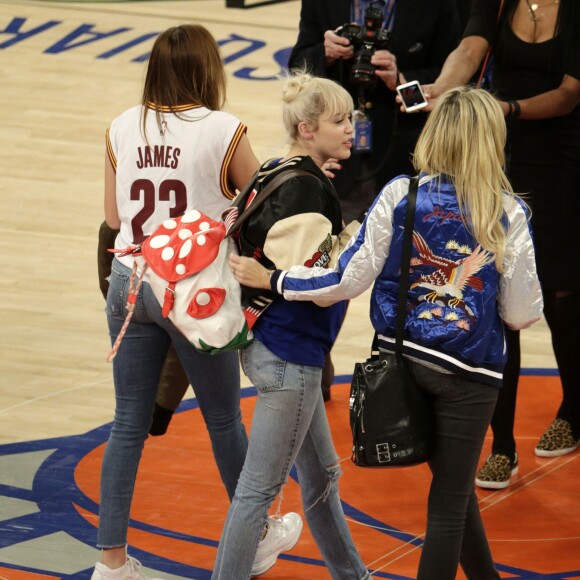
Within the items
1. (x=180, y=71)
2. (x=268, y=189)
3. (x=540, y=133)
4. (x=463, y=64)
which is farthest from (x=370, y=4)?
(x=268, y=189)

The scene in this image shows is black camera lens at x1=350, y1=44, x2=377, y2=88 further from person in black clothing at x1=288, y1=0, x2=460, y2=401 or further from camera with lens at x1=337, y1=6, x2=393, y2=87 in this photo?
person in black clothing at x1=288, y1=0, x2=460, y2=401

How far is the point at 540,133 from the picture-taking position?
4.56 meters

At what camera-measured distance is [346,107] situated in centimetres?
341

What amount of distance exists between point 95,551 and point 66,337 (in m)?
2.02

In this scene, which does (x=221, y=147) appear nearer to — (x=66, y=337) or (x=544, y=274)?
(x=544, y=274)

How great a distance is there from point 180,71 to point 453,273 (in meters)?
1.04

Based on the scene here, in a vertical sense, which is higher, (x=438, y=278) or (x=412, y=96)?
(x=412, y=96)

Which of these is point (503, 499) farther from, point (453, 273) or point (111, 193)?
point (111, 193)

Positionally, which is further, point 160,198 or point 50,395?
point 50,395

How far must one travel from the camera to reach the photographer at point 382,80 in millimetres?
4793

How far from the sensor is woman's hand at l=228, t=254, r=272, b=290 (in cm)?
328

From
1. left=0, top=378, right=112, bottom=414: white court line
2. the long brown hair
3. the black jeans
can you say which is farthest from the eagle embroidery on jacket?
left=0, top=378, right=112, bottom=414: white court line

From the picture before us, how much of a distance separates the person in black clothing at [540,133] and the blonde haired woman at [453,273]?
3.97 ft

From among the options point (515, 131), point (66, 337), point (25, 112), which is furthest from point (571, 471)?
point (25, 112)
